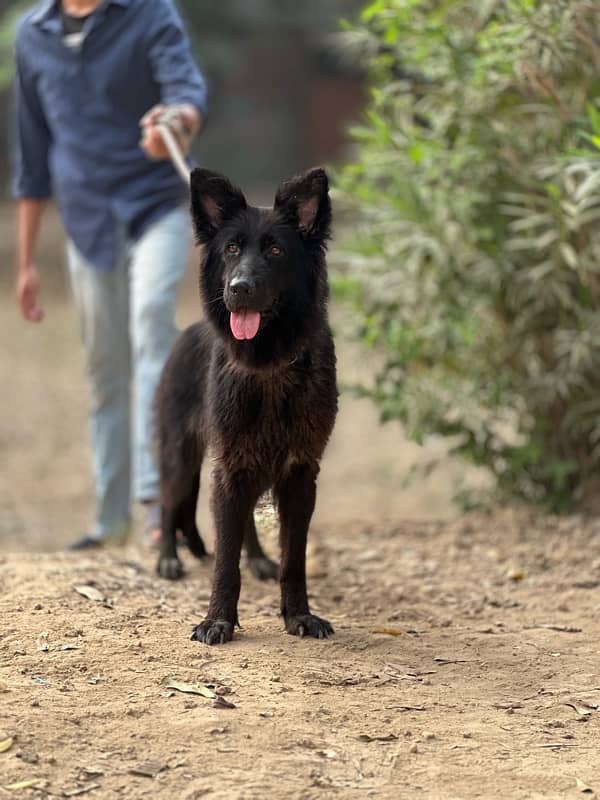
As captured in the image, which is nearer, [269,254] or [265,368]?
[269,254]

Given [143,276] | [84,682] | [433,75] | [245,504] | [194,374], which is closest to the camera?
[84,682]

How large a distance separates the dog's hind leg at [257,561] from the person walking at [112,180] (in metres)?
0.61

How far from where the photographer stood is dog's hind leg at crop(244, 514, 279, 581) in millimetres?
5043

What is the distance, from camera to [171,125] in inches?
203

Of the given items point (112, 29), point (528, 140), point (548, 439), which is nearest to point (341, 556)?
point (548, 439)

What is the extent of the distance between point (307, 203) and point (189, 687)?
1.51 meters

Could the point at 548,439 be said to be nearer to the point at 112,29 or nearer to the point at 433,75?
the point at 433,75

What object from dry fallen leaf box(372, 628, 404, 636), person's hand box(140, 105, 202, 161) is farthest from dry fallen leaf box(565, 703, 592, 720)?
person's hand box(140, 105, 202, 161)

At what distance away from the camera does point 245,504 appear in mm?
4043

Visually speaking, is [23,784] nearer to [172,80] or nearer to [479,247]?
[172,80]

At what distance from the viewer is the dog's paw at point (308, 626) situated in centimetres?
406

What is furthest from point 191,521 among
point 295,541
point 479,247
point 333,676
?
point 479,247

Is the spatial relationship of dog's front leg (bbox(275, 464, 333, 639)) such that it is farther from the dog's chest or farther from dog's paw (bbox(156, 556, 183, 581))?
dog's paw (bbox(156, 556, 183, 581))

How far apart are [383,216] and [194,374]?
2.04 meters
